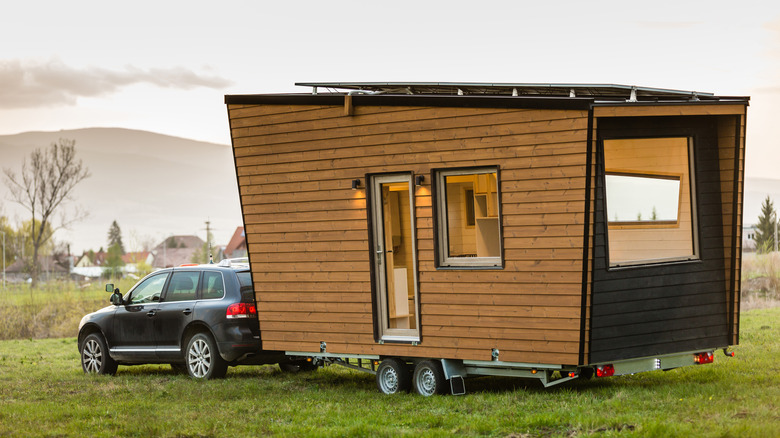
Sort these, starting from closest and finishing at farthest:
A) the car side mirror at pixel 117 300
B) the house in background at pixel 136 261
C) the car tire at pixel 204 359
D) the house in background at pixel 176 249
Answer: the car tire at pixel 204 359
the car side mirror at pixel 117 300
the house in background at pixel 136 261
the house in background at pixel 176 249

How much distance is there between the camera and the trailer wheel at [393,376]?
414 inches

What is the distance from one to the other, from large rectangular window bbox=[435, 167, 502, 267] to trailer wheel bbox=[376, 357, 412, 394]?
1.26m

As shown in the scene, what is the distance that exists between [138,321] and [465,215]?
536cm

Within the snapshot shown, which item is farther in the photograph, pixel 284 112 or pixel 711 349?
pixel 284 112

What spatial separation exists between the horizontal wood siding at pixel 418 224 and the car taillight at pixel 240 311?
0.46m

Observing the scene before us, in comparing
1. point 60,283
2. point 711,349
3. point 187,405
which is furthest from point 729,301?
point 60,283

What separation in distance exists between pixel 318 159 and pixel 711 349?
4.75 meters

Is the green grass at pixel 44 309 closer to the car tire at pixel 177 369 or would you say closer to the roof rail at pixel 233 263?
the car tire at pixel 177 369

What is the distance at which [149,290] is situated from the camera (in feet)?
43.8

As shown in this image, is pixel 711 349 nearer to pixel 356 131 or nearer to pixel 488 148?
pixel 488 148

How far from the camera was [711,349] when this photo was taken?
1012 cm

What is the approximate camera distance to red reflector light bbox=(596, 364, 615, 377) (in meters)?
9.20

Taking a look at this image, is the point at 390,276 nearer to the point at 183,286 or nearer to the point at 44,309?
the point at 183,286

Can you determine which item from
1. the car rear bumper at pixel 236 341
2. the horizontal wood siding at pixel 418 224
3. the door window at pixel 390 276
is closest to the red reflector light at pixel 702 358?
the horizontal wood siding at pixel 418 224
